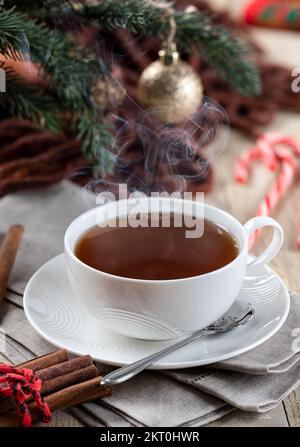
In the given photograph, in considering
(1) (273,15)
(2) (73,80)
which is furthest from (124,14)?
(1) (273,15)

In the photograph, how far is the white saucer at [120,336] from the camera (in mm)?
956

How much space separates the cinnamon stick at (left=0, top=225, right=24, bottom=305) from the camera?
1188 millimetres

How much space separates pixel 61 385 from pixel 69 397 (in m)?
0.02

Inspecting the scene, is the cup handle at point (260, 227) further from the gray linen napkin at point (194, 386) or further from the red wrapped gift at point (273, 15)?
the red wrapped gift at point (273, 15)

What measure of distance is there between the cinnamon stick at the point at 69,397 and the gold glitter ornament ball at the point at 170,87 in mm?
769

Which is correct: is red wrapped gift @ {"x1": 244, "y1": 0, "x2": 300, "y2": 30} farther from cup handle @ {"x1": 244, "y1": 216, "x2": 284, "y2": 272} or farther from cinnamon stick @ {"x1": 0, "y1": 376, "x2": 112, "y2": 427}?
cinnamon stick @ {"x1": 0, "y1": 376, "x2": 112, "y2": 427}

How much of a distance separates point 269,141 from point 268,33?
3.20ft

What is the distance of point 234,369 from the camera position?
0.95 meters

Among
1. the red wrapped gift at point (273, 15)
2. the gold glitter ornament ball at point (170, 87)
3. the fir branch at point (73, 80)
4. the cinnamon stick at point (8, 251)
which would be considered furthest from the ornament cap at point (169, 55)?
the red wrapped gift at point (273, 15)

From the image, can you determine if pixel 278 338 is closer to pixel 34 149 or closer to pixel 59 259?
pixel 59 259

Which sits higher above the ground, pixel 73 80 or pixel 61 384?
pixel 73 80

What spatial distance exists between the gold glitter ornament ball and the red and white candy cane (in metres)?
0.24

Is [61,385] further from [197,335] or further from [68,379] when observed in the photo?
[197,335]

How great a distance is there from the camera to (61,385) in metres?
0.91
